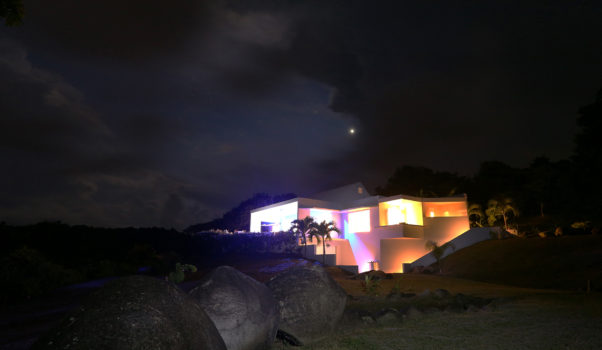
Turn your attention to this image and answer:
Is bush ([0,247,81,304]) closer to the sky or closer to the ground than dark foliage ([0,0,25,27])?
closer to the ground

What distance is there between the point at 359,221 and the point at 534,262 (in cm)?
1401

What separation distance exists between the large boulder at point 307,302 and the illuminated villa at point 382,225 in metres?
18.7

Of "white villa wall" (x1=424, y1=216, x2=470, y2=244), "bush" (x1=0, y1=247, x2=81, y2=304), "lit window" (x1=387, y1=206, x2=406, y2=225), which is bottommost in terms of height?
"bush" (x1=0, y1=247, x2=81, y2=304)

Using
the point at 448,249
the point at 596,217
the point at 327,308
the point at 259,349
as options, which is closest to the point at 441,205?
the point at 448,249

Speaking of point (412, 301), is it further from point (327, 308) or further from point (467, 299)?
point (327, 308)

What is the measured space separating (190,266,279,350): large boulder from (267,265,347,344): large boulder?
129 centimetres

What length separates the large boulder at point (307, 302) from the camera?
6.68 m

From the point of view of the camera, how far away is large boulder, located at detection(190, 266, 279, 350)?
4719 millimetres

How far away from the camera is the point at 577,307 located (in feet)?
29.3

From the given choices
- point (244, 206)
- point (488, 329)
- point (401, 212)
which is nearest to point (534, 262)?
point (401, 212)

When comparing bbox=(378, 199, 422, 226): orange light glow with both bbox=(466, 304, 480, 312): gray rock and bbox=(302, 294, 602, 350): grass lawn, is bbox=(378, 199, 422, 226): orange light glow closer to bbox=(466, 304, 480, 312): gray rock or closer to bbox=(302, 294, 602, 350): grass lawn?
bbox=(466, 304, 480, 312): gray rock

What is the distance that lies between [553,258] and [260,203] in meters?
43.7

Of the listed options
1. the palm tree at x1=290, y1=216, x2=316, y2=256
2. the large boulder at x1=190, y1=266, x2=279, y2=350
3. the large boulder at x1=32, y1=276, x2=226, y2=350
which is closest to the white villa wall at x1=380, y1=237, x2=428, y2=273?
the palm tree at x1=290, y1=216, x2=316, y2=256

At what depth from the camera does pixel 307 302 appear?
6910mm
